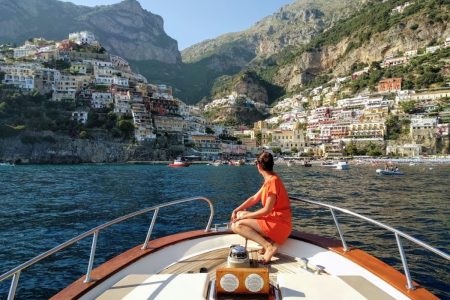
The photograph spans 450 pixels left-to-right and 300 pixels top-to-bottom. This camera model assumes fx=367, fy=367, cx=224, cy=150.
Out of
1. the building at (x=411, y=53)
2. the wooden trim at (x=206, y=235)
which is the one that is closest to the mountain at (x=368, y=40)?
the building at (x=411, y=53)

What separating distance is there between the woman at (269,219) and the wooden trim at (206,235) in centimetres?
69

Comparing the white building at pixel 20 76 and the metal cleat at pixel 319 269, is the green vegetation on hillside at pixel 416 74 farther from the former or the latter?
the metal cleat at pixel 319 269

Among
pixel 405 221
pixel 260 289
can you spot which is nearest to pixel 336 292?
pixel 260 289

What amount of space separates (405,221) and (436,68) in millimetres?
110518

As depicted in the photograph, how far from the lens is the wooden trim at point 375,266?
3338mm

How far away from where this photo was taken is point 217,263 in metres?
4.41

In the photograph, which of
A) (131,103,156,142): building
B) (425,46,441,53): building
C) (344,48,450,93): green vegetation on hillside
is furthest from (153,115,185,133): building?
(425,46,441,53): building

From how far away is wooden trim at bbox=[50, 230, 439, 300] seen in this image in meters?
3.32

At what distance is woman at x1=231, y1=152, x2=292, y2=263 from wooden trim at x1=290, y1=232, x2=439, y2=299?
65cm

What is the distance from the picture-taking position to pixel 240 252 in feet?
12.6

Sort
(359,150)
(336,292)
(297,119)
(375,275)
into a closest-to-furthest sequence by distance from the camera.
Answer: (336,292)
(375,275)
(359,150)
(297,119)

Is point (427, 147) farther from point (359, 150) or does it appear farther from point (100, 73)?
point (100, 73)

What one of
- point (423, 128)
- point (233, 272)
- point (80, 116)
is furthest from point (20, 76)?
point (233, 272)

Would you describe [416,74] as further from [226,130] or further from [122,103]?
[122,103]
